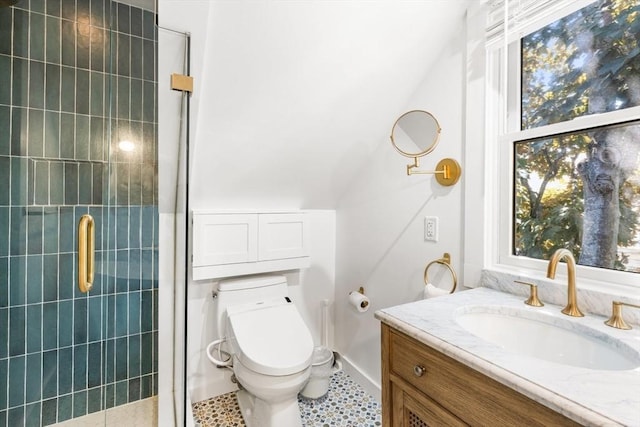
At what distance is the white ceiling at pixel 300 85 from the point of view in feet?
3.96

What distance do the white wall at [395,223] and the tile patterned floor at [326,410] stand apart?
0.13 m

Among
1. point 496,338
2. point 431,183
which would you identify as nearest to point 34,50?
point 431,183

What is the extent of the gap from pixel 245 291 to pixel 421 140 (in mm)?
1269

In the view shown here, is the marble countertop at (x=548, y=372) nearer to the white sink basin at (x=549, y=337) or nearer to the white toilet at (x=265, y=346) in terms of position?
the white sink basin at (x=549, y=337)

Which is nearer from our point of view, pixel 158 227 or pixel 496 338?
pixel 496 338

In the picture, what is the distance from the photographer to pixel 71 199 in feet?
4.75

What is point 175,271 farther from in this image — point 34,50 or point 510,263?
point 510,263

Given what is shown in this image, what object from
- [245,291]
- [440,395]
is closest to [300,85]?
[245,291]

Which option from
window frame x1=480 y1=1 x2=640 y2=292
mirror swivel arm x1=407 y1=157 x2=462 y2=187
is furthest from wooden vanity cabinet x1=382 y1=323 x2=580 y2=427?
mirror swivel arm x1=407 y1=157 x2=462 y2=187

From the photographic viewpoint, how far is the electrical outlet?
4.72 ft

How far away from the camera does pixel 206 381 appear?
6.00 feet

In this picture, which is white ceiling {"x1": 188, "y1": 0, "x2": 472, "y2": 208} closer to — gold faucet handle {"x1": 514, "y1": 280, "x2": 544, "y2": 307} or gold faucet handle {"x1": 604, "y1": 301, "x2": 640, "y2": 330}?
gold faucet handle {"x1": 514, "y1": 280, "x2": 544, "y2": 307}

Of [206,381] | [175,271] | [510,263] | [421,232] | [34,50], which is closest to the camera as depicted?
[510,263]

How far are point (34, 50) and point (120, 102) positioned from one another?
1.23 feet
